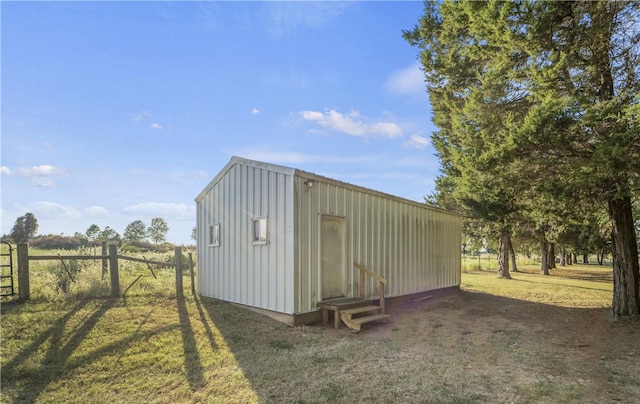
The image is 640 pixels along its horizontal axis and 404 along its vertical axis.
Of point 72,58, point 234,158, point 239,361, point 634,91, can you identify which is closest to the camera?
point 239,361

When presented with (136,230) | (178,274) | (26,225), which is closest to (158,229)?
(136,230)

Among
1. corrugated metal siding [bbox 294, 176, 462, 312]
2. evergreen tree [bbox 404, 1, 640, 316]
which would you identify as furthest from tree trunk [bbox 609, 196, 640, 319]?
corrugated metal siding [bbox 294, 176, 462, 312]

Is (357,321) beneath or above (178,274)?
beneath

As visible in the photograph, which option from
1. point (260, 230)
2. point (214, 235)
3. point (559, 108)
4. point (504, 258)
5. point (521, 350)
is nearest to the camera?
point (521, 350)

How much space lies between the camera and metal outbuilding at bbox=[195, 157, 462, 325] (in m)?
7.44

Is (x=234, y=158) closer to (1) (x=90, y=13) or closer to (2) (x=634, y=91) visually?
(1) (x=90, y=13)

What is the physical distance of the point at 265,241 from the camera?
7871 mm

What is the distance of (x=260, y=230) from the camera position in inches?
320

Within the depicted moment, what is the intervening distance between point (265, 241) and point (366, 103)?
605cm

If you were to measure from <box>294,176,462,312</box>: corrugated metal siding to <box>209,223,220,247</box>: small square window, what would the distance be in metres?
3.19

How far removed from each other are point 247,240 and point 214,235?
1.83 meters

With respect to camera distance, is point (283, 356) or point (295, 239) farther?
point (295, 239)

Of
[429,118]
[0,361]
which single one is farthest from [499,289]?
[0,361]

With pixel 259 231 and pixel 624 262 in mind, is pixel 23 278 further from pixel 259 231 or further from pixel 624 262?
pixel 624 262
